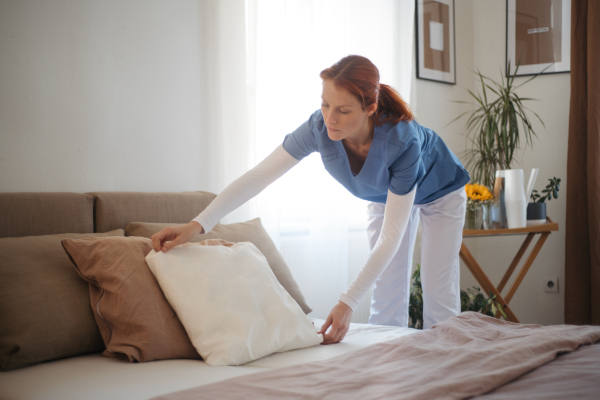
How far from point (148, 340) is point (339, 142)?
812mm

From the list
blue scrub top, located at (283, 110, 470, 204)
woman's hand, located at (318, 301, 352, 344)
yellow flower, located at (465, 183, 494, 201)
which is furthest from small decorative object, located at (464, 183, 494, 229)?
woman's hand, located at (318, 301, 352, 344)

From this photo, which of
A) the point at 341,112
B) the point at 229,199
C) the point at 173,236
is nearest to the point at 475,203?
the point at 341,112

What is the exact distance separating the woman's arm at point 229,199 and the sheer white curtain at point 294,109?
0.55 m

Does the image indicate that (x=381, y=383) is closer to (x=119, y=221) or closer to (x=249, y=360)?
(x=249, y=360)

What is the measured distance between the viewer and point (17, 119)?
1.60m

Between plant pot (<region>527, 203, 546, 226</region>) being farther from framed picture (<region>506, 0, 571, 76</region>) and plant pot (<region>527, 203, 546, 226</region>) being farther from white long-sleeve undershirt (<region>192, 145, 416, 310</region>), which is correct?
white long-sleeve undershirt (<region>192, 145, 416, 310</region>)

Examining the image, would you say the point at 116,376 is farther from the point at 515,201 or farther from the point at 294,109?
the point at 515,201

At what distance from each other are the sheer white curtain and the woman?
1.60 feet

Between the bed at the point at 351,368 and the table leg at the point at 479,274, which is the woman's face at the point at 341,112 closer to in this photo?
the bed at the point at 351,368

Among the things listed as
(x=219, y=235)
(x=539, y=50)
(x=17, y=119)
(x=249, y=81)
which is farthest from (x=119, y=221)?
(x=539, y=50)

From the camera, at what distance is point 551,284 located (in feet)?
10.8

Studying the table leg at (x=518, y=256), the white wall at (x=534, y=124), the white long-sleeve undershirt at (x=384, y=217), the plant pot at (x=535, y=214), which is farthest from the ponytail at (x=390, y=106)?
the white wall at (x=534, y=124)

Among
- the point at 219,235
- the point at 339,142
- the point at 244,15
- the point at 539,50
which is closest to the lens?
the point at 339,142

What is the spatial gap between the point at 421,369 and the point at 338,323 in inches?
16.3
